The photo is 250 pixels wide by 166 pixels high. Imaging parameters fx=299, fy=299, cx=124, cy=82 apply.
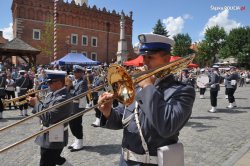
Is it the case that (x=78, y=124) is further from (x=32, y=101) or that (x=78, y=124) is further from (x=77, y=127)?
(x=32, y=101)

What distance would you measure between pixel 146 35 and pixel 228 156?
4.93 meters

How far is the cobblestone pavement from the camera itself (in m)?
6.44

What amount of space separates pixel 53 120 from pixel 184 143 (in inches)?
167

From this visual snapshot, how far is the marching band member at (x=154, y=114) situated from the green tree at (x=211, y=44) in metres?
79.6

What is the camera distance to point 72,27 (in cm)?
5741

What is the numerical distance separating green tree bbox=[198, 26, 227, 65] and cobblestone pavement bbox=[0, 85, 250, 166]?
70.3m

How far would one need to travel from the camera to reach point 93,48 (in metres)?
60.2

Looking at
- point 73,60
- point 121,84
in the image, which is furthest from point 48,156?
point 73,60

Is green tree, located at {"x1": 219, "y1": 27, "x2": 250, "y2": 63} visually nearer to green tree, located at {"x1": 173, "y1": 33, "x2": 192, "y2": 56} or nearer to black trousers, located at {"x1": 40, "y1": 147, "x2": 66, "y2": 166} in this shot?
green tree, located at {"x1": 173, "y1": 33, "x2": 192, "y2": 56}

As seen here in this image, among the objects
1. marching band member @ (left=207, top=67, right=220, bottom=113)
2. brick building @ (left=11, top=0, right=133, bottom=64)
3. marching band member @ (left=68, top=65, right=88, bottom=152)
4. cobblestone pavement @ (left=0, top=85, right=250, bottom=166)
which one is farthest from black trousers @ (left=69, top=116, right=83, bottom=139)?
brick building @ (left=11, top=0, right=133, bottom=64)

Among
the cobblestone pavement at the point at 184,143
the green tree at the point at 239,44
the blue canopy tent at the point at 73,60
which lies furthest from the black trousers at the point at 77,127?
the green tree at the point at 239,44

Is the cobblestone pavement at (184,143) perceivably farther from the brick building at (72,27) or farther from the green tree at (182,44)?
the green tree at (182,44)

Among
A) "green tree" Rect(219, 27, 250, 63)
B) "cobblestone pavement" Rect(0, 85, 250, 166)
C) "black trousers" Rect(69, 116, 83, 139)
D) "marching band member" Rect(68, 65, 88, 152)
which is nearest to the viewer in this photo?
"cobblestone pavement" Rect(0, 85, 250, 166)

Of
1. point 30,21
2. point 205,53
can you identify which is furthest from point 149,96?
point 205,53
